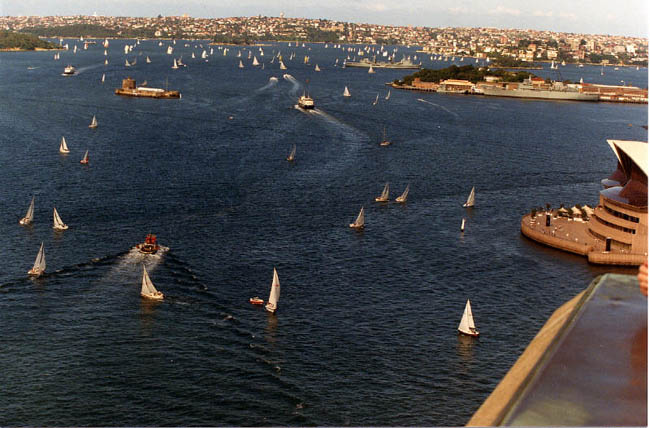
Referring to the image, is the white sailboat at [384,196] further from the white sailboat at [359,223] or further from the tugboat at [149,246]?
the tugboat at [149,246]

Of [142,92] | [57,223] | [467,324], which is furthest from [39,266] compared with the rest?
[142,92]

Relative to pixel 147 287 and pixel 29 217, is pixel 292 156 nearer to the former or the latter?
pixel 29 217

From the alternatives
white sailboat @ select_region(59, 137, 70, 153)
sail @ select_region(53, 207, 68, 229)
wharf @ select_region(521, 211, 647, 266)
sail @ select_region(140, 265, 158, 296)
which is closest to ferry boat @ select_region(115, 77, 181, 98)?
white sailboat @ select_region(59, 137, 70, 153)

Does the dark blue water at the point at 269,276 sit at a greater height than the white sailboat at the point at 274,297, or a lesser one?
lesser

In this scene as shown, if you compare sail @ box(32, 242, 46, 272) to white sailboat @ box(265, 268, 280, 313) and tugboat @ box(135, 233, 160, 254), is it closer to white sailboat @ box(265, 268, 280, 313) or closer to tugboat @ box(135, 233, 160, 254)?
tugboat @ box(135, 233, 160, 254)

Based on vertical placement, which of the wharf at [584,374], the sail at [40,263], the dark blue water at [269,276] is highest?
the wharf at [584,374]

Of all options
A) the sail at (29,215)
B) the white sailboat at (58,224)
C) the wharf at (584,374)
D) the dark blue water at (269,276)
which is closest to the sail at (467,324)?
the dark blue water at (269,276)

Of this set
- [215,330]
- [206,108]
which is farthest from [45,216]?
[206,108]

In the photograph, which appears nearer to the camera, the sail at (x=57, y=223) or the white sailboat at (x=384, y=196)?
the sail at (x=57, y=223)
